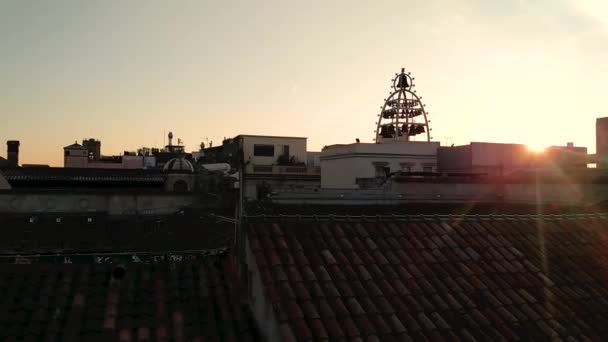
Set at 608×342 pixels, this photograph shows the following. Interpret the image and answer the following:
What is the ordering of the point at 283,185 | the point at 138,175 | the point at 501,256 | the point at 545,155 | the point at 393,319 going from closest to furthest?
the point at 393,319
the point at 501,256
the point at 545,155
the point at 138,175
the point at 283,185

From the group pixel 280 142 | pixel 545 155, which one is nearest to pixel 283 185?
pixel 280 142

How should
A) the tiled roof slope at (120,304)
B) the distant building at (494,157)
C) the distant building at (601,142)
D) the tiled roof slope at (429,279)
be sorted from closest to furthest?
the tiled roof slope at (120,304)
the tiled roof slope at (429,279)
the distant building at (601,142)
the distant building at (494,157)

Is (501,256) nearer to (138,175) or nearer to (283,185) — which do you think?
(138,175)

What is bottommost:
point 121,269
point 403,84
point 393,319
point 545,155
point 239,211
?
point 393,319

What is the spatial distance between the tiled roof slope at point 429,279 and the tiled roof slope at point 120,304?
0.85 metres

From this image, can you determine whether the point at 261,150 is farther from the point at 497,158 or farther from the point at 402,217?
the point at 402,217

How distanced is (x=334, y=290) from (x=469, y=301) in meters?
1.98

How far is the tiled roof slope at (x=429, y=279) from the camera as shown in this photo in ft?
22.1

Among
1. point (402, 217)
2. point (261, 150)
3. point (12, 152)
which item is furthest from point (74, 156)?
point (402, 217)

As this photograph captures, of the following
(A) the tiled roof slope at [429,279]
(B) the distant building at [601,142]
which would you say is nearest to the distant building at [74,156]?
(B) the distant building at [601,142]

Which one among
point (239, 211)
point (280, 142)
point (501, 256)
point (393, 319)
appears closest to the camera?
point (393, 319)

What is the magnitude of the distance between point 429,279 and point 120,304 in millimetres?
4370

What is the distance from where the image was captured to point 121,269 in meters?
7.51

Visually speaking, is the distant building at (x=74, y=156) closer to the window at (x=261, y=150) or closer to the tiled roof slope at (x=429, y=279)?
the window at (x=261, y=150)
